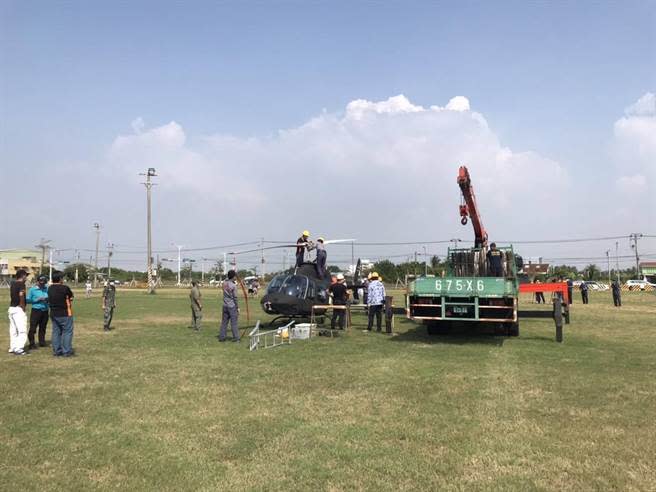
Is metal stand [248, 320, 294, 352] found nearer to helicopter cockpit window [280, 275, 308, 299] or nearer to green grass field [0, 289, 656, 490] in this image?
green grass field [0, 289, 656, 490]

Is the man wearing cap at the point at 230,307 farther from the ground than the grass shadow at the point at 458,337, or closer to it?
farther from the ground

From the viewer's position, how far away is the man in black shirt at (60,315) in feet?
36.5

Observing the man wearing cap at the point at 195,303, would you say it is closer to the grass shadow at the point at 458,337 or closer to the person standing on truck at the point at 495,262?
the grass shadow at the point at 458,337

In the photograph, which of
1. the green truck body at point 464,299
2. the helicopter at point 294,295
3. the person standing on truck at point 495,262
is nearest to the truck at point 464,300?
the green truck body at point 464,299

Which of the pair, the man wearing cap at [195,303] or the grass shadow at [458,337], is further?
the man wearing cap at [195,303]

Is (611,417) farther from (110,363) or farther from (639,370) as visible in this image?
(110,363)

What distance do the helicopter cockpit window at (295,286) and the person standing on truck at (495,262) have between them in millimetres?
5662

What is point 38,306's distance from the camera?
12.6 metres

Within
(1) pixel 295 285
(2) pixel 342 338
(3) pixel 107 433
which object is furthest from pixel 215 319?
(3) pixel 107 433

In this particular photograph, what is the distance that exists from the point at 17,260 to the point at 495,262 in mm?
139136

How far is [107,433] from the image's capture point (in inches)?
236

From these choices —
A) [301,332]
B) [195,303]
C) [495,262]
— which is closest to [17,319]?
[195,303]

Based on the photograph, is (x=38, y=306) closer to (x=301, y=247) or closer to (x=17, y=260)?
(x=301, y=247)

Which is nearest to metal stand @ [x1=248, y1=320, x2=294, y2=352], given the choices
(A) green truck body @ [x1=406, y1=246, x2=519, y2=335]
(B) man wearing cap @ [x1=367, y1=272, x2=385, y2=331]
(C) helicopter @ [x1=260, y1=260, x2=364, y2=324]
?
(C) helicopter @ [x1=260, y1=260, x2=364, y2=324]
